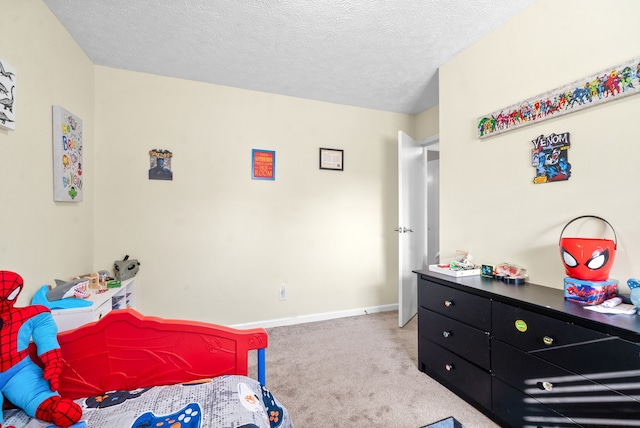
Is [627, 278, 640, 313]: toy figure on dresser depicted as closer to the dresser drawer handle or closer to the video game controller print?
the dresser drawer handle

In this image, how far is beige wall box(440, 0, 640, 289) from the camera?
137cm

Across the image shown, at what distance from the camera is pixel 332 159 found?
10.8 ft

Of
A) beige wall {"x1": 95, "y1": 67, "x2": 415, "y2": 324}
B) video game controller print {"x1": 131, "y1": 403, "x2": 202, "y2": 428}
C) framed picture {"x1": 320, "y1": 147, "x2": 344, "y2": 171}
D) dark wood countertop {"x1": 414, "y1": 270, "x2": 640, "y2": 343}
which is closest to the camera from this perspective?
video game controller print {"x1": 131, "y1": 403, "x2": 202, "y2": 428}

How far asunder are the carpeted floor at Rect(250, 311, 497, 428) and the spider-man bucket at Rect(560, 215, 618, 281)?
0.97 meters

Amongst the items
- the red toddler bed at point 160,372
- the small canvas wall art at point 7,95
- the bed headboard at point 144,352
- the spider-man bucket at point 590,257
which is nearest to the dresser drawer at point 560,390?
the spider-man bucket at point 590,257

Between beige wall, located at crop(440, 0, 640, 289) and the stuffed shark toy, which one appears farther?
the stuffed shark toy

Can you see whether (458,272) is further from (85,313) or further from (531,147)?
(85,313)

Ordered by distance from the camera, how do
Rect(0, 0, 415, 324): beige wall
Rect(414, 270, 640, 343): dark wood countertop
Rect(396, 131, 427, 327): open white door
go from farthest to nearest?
Rect(396, 131, 427, 327): open white door, Rect(0, 0, 415, 324): beige wall, Rect(414, 270, 640, 343): dark wood countertop

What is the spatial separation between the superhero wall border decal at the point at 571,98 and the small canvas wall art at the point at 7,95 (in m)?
2.83

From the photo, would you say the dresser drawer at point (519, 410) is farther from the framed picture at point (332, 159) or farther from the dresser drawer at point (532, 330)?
the framed picture at point (332, 159)

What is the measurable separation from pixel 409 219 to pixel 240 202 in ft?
5.95

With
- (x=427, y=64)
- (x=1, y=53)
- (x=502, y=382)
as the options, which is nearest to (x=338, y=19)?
(x=427, y=64)

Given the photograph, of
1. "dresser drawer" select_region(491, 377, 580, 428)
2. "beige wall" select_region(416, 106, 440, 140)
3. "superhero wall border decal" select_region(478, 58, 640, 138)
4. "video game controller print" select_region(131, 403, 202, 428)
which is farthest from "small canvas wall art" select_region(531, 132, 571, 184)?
"video game controller print" select_region(131, 403, 202, 428)

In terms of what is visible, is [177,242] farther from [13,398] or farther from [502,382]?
[502,382]
